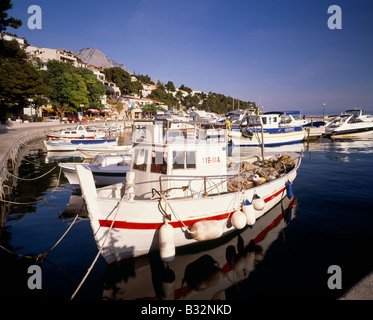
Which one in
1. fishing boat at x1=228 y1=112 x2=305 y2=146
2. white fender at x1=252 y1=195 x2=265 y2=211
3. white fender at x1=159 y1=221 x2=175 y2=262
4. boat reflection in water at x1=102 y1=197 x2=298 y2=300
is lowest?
boat reflection in water at x1=102 y1=197 x2=298 y2=300

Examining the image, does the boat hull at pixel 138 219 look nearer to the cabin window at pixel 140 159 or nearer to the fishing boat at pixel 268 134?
the cabin window at pixel 140 159

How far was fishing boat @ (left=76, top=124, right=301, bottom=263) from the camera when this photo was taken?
259 inches

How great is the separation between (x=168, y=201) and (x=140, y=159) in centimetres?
237

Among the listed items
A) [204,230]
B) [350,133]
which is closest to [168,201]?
[204,230]

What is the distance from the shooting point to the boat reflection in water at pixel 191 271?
6.13 meters

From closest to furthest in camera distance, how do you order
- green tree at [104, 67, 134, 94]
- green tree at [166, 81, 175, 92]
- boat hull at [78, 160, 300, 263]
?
boat hull at [78, 160, 300, 263]
green tree at [104, 67, 134, 94]
green tree at [166, 81, 175, 92]

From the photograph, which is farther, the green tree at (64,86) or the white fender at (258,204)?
the green tree at (64,86)

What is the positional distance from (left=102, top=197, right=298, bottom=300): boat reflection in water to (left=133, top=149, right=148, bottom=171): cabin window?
312 cm

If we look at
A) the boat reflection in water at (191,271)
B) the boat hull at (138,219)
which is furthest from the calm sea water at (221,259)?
the boat hull at (138,219)

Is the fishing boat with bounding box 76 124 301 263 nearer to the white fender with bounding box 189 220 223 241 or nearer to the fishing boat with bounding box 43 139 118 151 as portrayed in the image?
the white fender with bounding box 189 220 223 241

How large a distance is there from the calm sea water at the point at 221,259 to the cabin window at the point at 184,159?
3.03 metres

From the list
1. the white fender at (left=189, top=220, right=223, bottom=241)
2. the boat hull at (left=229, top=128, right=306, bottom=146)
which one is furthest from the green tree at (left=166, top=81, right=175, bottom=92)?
the white fender at (left=189, top=220, right=223, bottom=241)

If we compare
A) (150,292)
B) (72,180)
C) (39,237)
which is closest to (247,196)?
(150,292)
